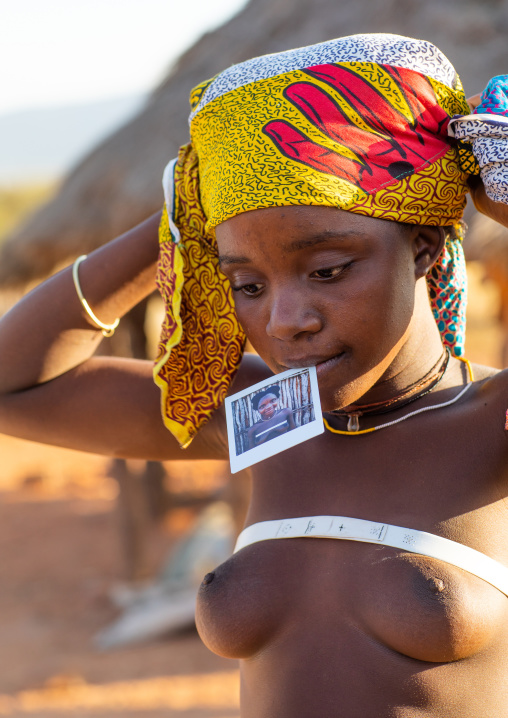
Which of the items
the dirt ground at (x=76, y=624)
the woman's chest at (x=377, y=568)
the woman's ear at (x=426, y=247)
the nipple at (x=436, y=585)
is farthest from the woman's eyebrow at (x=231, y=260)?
the dirt ground at (x=76, y=624)

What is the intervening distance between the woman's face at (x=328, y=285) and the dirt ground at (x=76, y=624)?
395 centimetres

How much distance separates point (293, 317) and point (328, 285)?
3.6 inches

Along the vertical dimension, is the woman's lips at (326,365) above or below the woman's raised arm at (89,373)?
above

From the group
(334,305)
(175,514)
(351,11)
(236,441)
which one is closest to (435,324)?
(334,305)

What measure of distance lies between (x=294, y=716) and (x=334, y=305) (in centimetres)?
83

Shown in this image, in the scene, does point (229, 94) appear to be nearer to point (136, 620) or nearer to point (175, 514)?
point (136, 620)

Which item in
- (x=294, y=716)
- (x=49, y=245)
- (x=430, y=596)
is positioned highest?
(x=430, y=596)

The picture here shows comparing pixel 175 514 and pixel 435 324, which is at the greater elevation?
pixel 435 324

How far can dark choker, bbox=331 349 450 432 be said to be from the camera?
1.73m

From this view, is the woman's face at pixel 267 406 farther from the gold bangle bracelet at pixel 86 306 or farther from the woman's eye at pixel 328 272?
the gold bangle bracelet at pixel 86 306

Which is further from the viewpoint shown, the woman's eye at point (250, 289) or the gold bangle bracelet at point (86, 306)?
the gold bangle bracelet at point (86, 306)

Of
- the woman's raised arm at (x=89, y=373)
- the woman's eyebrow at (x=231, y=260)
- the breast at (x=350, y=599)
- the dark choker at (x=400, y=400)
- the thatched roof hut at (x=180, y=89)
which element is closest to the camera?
the breast at (x=350, y=599)

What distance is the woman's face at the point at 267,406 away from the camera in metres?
1.61

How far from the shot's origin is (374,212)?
150 centimetres
